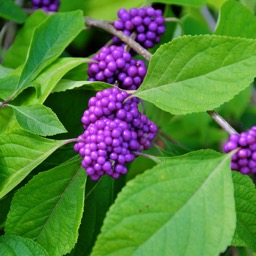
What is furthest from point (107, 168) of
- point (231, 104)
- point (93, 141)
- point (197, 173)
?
point (231, 104)

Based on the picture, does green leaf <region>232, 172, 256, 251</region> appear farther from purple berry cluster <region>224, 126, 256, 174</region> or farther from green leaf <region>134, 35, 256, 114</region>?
green leaf <region>134, 35, 256, 114</region>

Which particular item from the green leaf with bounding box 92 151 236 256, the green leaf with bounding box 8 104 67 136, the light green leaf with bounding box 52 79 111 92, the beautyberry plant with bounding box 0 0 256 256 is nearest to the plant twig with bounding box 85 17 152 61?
the beautyberry plant with bounding box 0 0 256 256

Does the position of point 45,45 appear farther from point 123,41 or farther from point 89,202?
point 89,202

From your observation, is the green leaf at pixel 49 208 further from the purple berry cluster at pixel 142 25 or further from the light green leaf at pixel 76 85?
the purple berry cluster at pixel 142 25

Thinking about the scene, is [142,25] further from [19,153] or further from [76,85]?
[19,153]

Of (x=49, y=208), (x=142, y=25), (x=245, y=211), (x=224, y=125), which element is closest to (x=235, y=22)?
(x=142, y=25)

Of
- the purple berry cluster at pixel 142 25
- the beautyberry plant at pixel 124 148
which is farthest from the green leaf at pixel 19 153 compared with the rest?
the purple berry cluster at pixel 142 25
